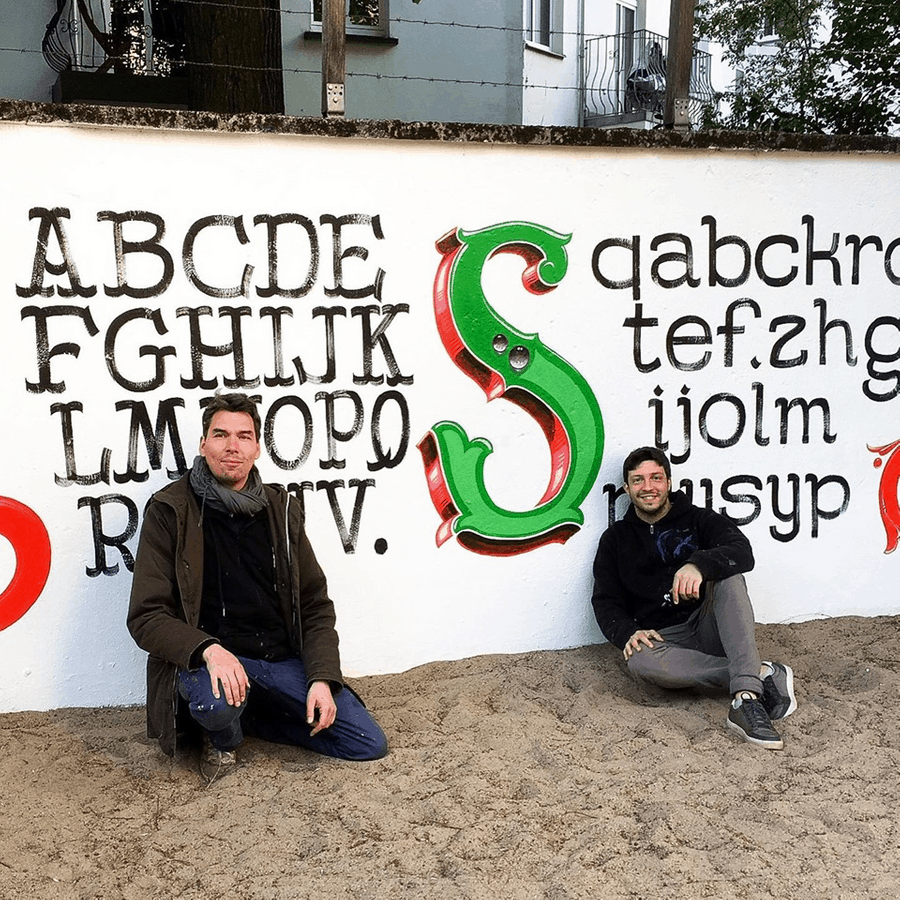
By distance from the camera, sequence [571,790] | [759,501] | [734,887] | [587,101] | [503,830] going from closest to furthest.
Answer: [734,887]
[503,830]
[571,790]
[759,501]
[587,101]

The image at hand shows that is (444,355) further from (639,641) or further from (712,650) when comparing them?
(712,650)

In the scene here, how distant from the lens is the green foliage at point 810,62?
325 inches

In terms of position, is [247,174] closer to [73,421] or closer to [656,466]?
[73,421]

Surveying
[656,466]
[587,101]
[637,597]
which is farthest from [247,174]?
[587,101]

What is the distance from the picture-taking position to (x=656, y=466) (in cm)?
446

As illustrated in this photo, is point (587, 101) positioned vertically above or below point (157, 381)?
above

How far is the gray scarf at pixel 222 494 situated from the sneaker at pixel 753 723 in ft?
5.83

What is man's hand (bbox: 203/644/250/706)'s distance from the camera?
3545 mm

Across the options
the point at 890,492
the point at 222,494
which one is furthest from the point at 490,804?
the point at 890,492

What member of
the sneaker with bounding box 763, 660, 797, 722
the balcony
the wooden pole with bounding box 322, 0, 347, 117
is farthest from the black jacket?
the balcony

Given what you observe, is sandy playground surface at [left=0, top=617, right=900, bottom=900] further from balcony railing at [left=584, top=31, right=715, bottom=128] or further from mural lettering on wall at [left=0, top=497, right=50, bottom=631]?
balcony railing at [left=584, top=31, right=715, bottom=128]

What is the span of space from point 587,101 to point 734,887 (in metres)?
12.8

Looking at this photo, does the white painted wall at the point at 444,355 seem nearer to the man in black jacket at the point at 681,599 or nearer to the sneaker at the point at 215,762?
the man in black jacket at the point at 681,599

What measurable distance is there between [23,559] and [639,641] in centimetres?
228
